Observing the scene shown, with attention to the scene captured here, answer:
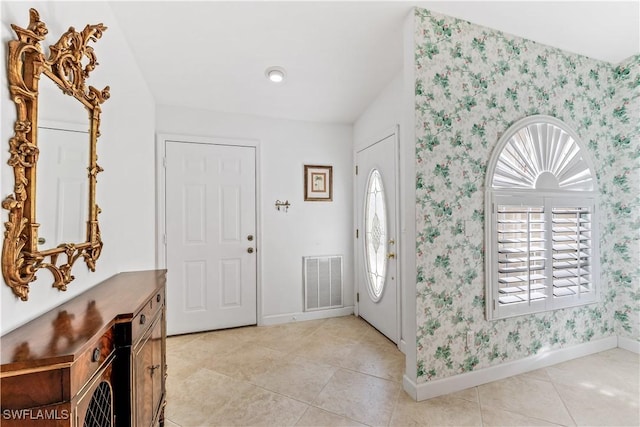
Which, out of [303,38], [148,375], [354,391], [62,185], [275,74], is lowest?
[354,391]

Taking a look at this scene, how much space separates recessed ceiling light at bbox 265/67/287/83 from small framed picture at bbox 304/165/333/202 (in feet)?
3.37

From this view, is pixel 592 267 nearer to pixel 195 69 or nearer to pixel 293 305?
pixel 293 305

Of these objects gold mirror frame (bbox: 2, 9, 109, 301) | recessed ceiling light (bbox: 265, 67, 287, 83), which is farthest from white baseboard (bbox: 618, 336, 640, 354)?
gold mirror frame (bbox: 2, 9, 109, 301)

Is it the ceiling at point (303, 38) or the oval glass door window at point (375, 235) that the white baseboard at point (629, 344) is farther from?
the ceiling at point (303, 38)

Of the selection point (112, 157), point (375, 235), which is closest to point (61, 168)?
point (112, 157)

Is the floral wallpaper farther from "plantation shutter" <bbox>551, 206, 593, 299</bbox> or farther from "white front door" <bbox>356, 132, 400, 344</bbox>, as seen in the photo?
"white front door" <bbox>356, 132, 400, 344</bbox>

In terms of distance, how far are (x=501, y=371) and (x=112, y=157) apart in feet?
10.1

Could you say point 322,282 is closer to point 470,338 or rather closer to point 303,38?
point 470,338

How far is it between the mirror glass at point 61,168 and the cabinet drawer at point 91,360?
16.3 inches

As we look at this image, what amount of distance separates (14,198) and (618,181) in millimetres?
4122

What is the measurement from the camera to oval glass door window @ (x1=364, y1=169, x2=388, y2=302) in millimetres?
2891

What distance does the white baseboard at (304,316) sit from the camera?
10.4ft

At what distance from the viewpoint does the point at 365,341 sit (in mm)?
2766

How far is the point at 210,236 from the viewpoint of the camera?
3.01 metres
